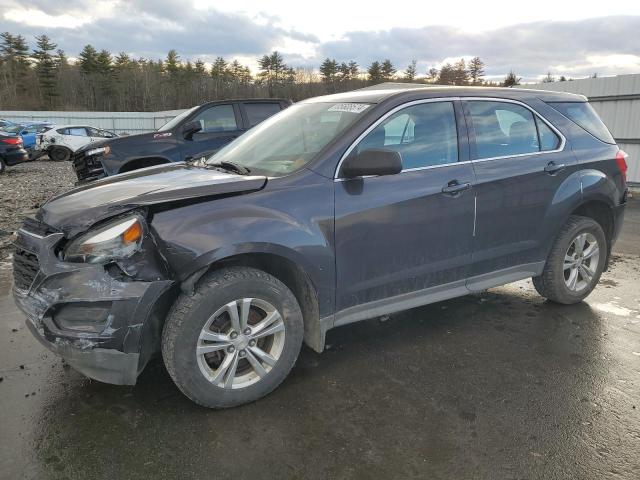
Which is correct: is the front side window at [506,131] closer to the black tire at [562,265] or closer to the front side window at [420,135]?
the front side window at [420,135]

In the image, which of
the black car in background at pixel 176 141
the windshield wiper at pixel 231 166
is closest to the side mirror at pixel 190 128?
the black car in background at pixel 176 141

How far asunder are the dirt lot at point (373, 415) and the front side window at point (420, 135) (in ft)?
4.65

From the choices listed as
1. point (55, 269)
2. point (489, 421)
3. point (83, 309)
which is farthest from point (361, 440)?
point (55, 269)

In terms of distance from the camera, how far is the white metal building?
11.0m

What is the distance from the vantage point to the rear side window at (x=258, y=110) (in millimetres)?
8523

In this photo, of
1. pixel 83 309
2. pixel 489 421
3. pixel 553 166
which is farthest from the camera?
pixel 553 166

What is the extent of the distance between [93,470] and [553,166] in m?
3.84

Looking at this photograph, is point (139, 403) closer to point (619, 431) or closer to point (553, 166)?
point (619, 431)

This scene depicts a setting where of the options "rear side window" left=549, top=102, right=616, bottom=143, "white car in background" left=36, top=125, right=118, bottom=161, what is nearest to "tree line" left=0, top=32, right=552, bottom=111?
"white car in background" left=36, top=125, right=118, bottom=161

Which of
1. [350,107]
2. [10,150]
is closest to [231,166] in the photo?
[350,107]

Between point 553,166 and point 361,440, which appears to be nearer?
point 361,440

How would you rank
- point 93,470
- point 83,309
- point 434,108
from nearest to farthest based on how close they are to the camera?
point 93,470 → point 83,309 → point 434,108

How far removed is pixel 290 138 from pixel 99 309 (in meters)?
1.78

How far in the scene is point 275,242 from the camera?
277cm
